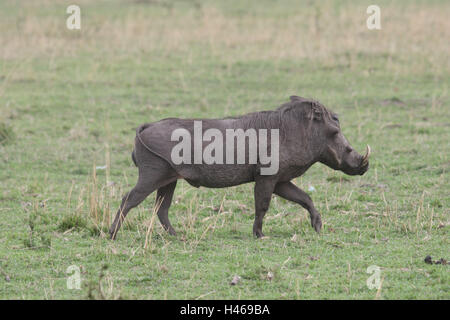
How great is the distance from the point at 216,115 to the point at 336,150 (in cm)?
532

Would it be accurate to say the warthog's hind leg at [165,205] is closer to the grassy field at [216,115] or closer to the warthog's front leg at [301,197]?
the grassy field at [216,115]

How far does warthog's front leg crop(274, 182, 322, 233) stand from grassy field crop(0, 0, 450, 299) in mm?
156

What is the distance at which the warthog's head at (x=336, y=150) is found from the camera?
7000mm

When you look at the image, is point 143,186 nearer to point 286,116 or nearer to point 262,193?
point 262,193

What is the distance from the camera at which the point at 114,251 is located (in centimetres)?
630

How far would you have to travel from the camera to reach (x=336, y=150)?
23.3ft

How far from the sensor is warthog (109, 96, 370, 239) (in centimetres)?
672

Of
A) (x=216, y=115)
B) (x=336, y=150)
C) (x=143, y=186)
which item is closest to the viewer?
(x=143, y=186)

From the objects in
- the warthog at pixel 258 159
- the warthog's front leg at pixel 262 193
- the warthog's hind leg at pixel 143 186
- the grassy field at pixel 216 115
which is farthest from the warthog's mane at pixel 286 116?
the grassy field at pixel 216 115

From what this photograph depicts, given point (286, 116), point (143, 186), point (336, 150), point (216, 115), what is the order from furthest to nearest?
point (216, 115), point (336, 150), point (286, 116), point (143, 186)

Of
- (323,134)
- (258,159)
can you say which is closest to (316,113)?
(323,134)

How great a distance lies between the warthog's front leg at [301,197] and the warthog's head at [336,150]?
0.40 m
